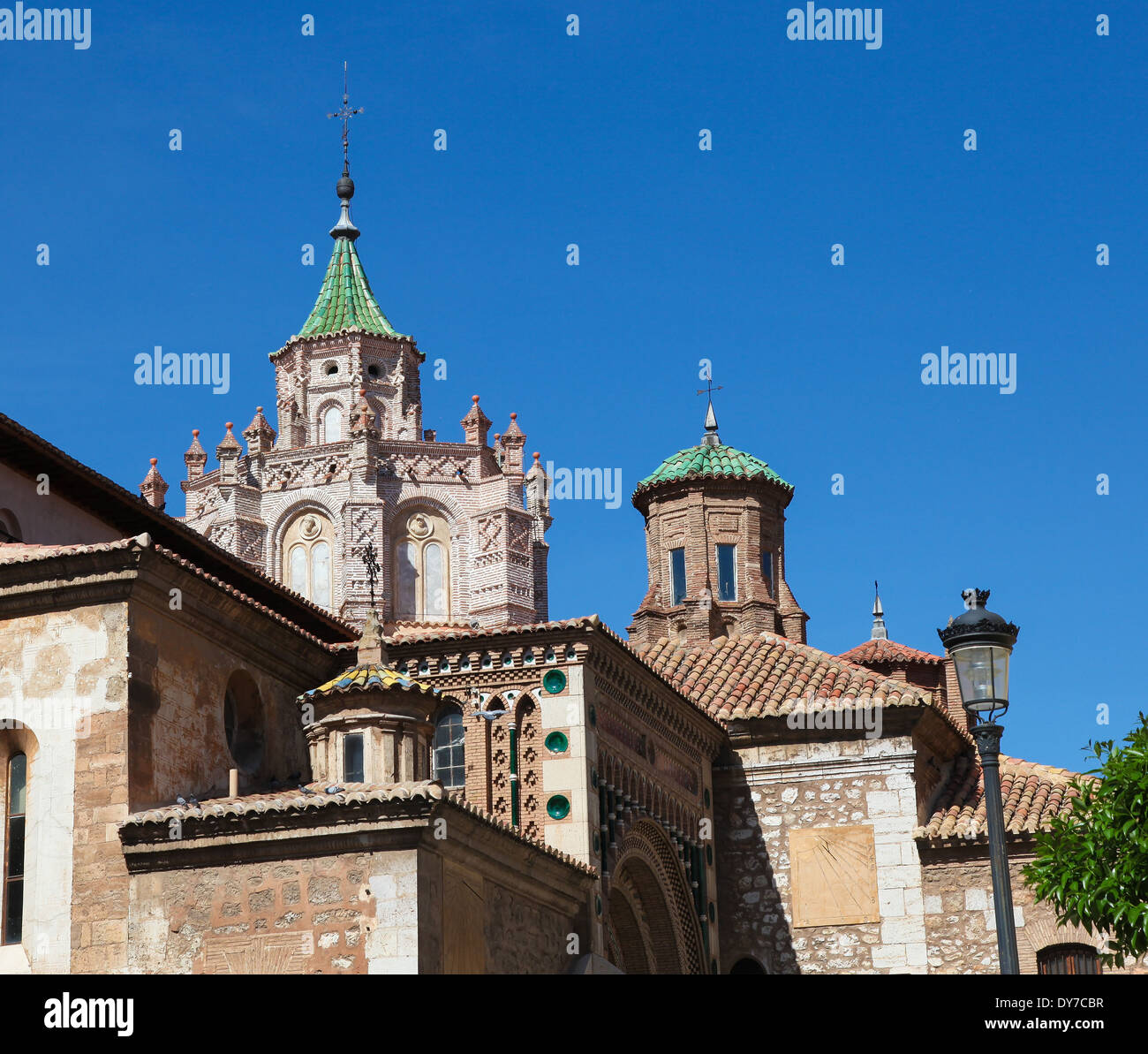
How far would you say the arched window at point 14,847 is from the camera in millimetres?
18719

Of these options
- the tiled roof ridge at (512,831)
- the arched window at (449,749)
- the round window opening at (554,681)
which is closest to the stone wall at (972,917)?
the tiled roof ridge at (512,831)

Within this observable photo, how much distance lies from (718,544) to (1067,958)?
10.8m

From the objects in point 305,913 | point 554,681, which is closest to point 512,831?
point 305,913

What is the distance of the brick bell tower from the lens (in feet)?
116

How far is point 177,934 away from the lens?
1841cm

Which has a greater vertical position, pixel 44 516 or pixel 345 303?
pixel 345 303

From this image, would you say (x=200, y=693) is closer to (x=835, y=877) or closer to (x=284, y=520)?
(x=835, y=877)

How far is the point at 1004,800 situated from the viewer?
95.4ft

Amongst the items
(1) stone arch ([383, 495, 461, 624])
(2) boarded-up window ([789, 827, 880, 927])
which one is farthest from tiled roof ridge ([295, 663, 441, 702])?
(1) stone arch ([383, 495, 461, 624])

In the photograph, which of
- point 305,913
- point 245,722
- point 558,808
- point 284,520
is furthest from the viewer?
point 284,520

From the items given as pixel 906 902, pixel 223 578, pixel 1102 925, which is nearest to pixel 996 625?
pixel 1102 925

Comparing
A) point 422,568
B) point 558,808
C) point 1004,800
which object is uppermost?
point 422,568
